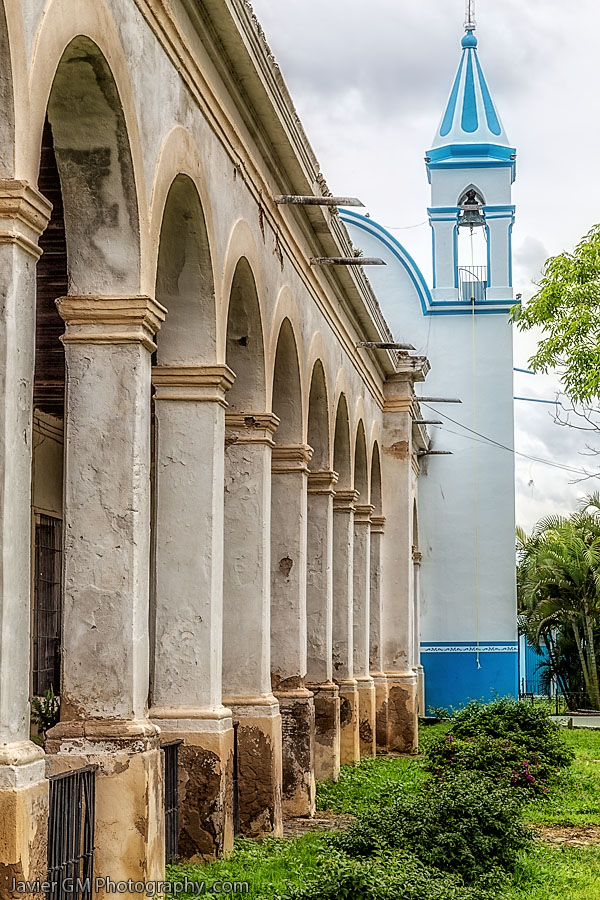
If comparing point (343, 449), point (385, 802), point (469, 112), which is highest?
point (469, 112)

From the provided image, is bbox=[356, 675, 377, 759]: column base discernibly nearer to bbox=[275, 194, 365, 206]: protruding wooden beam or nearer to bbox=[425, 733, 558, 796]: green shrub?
bbox=[425, 733, 558, 796]: green shrub

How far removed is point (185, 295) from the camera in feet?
27.0

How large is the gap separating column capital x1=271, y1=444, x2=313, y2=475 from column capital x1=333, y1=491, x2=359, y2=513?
3375 millimetres

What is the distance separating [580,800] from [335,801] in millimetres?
2184

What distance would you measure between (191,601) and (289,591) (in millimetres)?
3373

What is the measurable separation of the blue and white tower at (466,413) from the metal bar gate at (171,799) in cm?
1635

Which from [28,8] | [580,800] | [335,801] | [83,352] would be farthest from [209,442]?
[580,800]

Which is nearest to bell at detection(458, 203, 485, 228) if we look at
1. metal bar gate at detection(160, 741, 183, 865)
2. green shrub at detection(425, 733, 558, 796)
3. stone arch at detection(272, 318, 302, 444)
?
green shrub at detection(425, 733, 558, 796)

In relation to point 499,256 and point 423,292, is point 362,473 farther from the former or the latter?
point 499,256

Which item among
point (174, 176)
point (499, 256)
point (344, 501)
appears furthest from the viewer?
point (499, 256)

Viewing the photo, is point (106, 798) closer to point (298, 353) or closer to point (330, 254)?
point (298, 353)

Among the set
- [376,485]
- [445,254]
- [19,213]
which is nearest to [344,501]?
[376,485]

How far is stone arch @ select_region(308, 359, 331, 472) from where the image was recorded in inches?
521

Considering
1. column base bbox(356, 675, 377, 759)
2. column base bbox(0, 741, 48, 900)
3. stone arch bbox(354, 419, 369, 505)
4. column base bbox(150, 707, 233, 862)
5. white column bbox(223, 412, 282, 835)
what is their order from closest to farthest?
1. column base bbox(0, 741, 48, 900)
2. column base bbox(150, 707, 233, 862)
3. white column bbox(223, 412, 282, 835)
4. column base bbox(356, 675, 377, 759)
5. stone arch bbox(354, 419, 369, 505)
